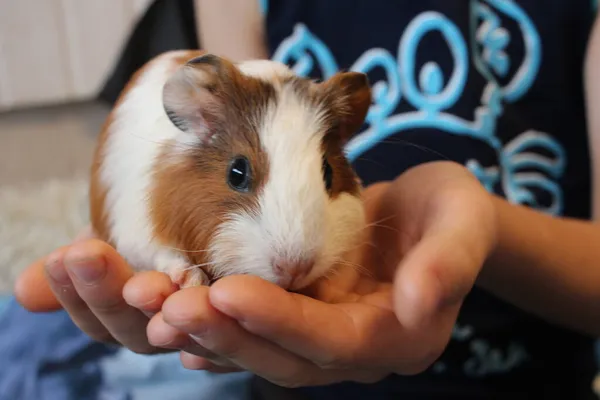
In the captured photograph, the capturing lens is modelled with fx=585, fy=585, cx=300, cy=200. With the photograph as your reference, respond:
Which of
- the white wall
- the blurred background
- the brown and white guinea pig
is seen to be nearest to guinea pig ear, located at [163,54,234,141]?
the brown and white guinea pig

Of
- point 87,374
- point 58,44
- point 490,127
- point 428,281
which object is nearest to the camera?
point 428,281

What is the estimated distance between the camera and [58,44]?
2.13 metres

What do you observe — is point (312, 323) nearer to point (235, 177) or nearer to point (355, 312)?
point (355, 312)

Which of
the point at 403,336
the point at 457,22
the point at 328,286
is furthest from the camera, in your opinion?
the point at 457,22

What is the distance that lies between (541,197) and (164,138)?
91 cm

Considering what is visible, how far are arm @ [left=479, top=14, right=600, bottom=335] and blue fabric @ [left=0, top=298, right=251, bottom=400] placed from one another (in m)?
0.55

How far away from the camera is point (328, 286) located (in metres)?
0.82

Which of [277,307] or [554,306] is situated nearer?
[277,307]

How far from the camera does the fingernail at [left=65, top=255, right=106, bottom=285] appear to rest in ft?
2.08

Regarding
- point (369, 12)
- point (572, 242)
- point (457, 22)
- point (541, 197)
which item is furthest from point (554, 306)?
point (369, 12)

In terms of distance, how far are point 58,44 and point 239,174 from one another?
1.67 meters

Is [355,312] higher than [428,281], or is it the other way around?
[428,281]

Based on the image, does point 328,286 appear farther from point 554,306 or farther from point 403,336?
point 554,306

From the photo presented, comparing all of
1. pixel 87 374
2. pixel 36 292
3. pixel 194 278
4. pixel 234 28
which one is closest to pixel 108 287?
pixel 194 278
